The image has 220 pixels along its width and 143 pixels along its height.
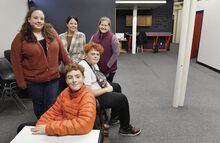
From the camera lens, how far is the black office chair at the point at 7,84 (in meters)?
3.15

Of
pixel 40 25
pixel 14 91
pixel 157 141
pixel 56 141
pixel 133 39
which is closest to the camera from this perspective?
pixel 56 141

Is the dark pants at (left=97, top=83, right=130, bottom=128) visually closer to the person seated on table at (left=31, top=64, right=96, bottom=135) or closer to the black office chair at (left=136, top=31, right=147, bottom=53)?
the person seated on table at (left=31, top=64, right=96, bottom=135)

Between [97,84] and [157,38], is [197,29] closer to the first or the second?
[157,38]

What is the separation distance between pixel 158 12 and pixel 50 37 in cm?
849

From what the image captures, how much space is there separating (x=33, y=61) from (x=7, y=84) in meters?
1.57

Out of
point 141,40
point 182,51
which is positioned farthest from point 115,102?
point 141,40

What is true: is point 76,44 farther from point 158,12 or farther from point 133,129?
point 158,12

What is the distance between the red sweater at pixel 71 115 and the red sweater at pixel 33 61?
1.58 ft

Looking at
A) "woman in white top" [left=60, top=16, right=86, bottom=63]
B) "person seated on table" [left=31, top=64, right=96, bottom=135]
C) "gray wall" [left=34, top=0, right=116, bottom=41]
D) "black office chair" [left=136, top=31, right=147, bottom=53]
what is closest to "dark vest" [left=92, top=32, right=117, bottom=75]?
"woman in white top" [left=60, top=16, right=86, bottom=63]

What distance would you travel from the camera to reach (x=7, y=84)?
316cm

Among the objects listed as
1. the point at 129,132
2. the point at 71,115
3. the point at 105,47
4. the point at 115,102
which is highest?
the point at 105,47

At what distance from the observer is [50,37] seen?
1.97 meters

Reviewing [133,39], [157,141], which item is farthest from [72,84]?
[133,39]

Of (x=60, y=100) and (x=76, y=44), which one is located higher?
(x=76, y=44)
